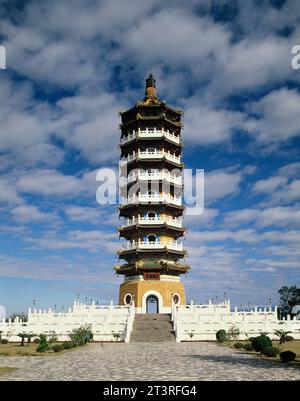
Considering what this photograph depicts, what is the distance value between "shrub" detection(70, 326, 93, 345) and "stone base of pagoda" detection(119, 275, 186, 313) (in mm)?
10172

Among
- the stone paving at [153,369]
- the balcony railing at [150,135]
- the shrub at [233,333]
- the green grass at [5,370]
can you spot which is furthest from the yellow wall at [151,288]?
the green grass at [5,370]

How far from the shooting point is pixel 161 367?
1783 centimetres

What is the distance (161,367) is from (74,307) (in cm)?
2390

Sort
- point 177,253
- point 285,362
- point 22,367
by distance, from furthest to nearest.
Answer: point 177,253 → point 285,362 → point 22,367

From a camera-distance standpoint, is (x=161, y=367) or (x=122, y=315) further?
(x=122, y=315)

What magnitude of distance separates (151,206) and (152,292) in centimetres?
913

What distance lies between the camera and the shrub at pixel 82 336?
3184 cm

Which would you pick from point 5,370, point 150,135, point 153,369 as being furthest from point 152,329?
point 150,135

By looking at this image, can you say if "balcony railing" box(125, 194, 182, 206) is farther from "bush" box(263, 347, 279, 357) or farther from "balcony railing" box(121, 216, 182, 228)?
"bush" box(263, 347, 279, 357)

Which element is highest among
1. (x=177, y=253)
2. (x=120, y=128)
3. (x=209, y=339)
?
(x=120, y=128)

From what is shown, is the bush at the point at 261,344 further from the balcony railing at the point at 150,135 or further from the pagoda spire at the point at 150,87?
the pagoda spire at the point at 150,87

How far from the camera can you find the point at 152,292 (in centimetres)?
4509
